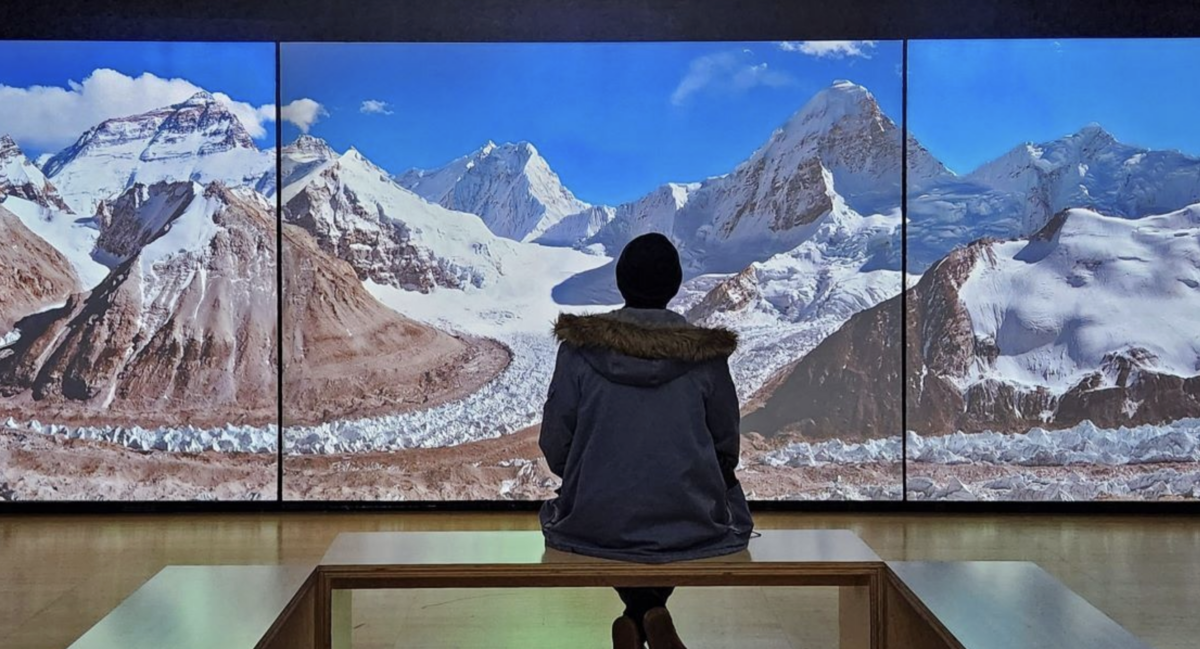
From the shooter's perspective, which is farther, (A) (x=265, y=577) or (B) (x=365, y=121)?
(B) (x=365, y=121)

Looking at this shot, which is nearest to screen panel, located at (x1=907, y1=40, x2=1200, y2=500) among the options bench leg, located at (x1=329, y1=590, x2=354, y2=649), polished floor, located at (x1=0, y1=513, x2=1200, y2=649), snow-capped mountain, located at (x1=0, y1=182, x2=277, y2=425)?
polished floor, located at (x1=0, y1=513, x2=1200, y2=649)

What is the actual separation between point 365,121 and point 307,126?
29 cm

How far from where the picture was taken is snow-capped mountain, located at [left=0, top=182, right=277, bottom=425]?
17.8 feet

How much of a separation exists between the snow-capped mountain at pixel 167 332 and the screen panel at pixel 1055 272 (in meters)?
3.33

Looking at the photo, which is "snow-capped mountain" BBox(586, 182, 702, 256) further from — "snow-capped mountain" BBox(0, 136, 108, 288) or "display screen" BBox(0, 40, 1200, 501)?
"snow-capped mountain" BBox(0, 136, 108, 288)

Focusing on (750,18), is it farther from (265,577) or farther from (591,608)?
(265,577)

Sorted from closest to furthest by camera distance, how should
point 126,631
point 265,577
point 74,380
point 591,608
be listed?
point 126,631 < point 265,577 < point 591,608 < point 74,380

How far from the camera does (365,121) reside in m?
5.52

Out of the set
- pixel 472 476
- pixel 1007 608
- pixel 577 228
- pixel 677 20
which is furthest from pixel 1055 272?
pixel 1007 608

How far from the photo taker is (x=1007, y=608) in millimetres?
2221

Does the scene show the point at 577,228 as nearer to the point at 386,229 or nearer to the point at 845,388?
the point at 386,229

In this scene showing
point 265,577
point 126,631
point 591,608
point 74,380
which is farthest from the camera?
point 74,380

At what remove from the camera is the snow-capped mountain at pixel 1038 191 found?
18.1 ft

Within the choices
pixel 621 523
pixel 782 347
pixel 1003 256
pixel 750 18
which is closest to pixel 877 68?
pixel 750 18
